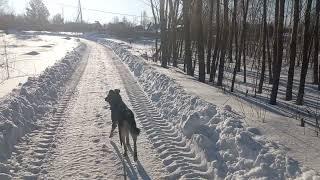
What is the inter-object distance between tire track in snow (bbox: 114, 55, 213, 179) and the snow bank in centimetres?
286

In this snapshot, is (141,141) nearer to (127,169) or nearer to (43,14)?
(127,169)

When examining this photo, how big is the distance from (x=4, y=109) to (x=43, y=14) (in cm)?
11084

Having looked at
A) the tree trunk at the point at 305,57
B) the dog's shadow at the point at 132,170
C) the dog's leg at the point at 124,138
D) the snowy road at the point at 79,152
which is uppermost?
the tree trunk at the point at 305,57

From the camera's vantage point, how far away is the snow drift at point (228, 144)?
619 centimetres

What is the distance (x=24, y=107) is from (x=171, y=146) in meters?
4.67

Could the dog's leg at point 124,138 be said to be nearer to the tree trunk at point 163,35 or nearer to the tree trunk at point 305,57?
the tree trunk at point 305,57

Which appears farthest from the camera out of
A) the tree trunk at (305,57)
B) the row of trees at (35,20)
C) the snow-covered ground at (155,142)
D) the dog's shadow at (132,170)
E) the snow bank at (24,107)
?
the row of trees at (35,20)

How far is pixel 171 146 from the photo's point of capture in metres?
8.74

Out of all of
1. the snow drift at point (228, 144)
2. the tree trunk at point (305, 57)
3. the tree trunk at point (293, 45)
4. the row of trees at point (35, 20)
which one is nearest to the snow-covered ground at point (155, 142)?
the snow drift at point (228, 144)

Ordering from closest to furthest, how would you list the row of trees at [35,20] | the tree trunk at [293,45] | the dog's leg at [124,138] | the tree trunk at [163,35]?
the dog's leg at [124,138], the tree trunk at [293,45], the tree trunk at [163,35], the row of trees at [35,20]

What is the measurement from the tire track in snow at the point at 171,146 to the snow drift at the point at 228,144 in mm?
161

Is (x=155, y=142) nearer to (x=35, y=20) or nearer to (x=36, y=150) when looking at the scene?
(x=36, y=150)

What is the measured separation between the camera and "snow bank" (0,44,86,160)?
859 cm

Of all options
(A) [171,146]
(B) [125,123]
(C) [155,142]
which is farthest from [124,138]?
(A) [171,146]
